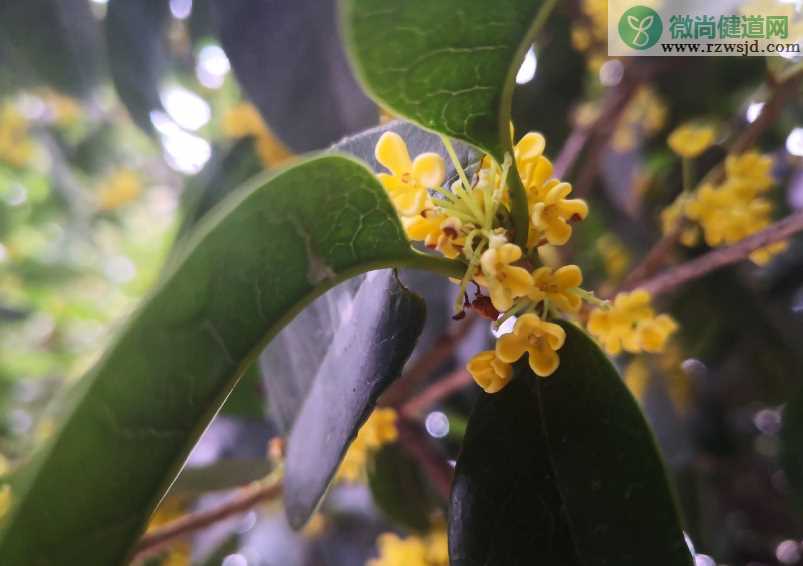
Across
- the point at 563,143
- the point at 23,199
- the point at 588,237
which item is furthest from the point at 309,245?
the point at 23,199

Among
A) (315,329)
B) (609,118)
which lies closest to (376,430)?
(315,329)

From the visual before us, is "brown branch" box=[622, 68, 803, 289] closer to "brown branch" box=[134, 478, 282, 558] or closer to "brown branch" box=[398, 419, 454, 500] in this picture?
"brown branch" box=[398, 419, 454, 500]

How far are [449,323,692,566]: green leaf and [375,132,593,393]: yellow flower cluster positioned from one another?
33 mm

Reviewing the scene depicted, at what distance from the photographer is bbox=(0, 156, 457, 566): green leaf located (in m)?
0.38

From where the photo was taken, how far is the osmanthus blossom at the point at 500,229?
1.69 ft

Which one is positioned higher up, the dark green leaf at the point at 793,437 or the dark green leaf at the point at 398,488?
the dark green leaf at the point at 398,488

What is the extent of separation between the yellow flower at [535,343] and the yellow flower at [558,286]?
2 cm

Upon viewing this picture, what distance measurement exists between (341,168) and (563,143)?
3.65 feet

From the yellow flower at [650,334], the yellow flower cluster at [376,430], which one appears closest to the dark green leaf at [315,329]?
the yellow flower cluster at [376,430]

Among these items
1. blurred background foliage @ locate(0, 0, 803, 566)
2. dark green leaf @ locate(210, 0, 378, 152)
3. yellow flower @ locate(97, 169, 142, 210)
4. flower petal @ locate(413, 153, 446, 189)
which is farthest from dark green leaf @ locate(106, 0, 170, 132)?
yellow flower @ locate(97, 169, 142, 210)

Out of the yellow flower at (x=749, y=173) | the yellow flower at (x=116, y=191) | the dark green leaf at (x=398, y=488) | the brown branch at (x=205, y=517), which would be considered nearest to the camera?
the brown branch at (x=205, y=517)

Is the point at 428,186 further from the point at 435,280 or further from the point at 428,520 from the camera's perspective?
the point at 428,520

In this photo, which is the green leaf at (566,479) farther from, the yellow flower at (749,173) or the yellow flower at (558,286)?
the yellow flower at (749,173)

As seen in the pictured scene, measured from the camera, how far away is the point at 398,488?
111 cm
